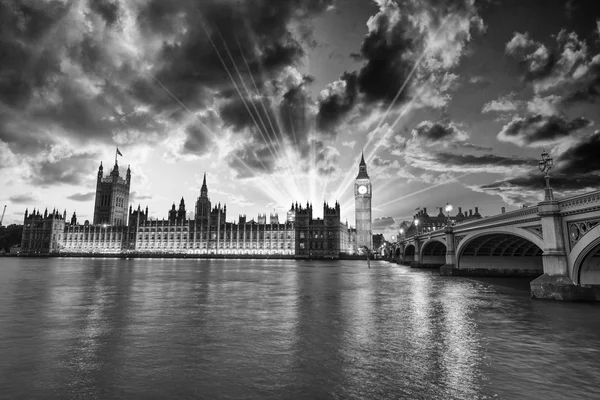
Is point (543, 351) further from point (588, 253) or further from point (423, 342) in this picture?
point (588, 253)

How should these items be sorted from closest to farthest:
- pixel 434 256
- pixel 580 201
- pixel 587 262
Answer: pixel 580 201
pixel 587 262
pixel 434 256

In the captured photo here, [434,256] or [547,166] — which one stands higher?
[547,166]

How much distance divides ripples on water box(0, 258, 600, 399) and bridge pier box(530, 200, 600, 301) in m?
1.16

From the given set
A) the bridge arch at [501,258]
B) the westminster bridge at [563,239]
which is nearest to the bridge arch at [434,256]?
the bridge arch at [501,258]

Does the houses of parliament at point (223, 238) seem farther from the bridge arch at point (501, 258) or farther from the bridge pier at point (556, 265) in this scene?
the bridge pier at point (556, 265)

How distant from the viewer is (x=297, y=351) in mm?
12109

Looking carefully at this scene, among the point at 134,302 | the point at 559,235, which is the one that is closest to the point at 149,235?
the point at 134,302

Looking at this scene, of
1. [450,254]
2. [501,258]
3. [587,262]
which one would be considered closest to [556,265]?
[587,262]

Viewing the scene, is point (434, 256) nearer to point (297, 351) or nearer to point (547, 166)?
point (547, 166)

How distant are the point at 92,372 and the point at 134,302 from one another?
1440 cm

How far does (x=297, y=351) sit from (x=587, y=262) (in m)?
21.2

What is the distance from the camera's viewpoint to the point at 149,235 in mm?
191125

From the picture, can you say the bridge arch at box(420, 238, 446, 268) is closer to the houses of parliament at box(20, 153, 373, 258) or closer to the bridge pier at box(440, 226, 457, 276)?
the bridge pier at box(440, 226, 457, 276)

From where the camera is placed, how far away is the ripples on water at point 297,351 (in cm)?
880
